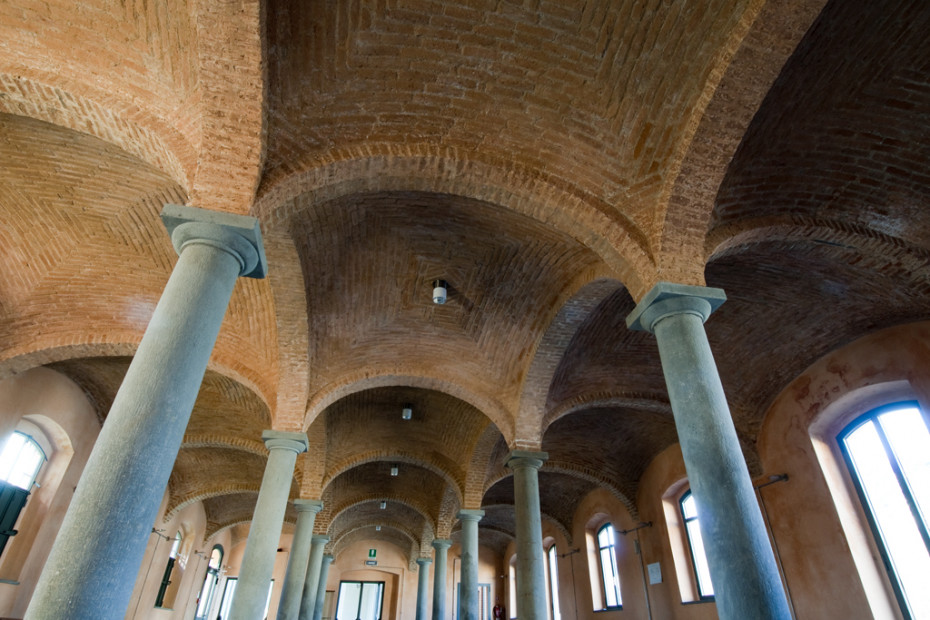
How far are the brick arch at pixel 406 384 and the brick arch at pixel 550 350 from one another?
1.08 ft

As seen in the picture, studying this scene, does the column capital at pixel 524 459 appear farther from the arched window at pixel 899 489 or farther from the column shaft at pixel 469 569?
the arched window at pixel 899 489

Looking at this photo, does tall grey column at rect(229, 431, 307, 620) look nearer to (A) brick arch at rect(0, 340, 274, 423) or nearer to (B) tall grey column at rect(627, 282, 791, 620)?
(A) brick arch at rect(0, 340, 274, 423)

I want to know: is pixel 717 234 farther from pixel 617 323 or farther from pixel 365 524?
pixel 365 524

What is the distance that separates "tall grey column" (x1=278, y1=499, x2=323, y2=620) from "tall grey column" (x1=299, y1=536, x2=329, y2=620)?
11.1 ft

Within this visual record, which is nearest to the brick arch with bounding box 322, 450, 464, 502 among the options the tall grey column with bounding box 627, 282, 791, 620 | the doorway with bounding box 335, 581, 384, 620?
the tall grey column with bounding box 627, 282, 791, 620

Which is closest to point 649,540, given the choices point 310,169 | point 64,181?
point 310,169

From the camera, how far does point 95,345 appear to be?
8.62m

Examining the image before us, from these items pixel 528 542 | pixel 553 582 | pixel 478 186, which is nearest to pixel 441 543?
pixel 553 582

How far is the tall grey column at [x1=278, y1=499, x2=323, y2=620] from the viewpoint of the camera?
11.0 metres

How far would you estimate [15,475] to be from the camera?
9.18 meters

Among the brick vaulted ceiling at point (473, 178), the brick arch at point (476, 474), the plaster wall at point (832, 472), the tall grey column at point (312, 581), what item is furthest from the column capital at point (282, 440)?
the tall grey column at point (312, 581)

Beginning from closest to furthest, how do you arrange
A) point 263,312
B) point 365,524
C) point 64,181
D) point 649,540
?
point 64,181, point 263,312, point 649,540, point 365,524

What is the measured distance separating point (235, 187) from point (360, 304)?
4068mm

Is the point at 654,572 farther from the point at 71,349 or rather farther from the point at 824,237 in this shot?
the point at 71,349
